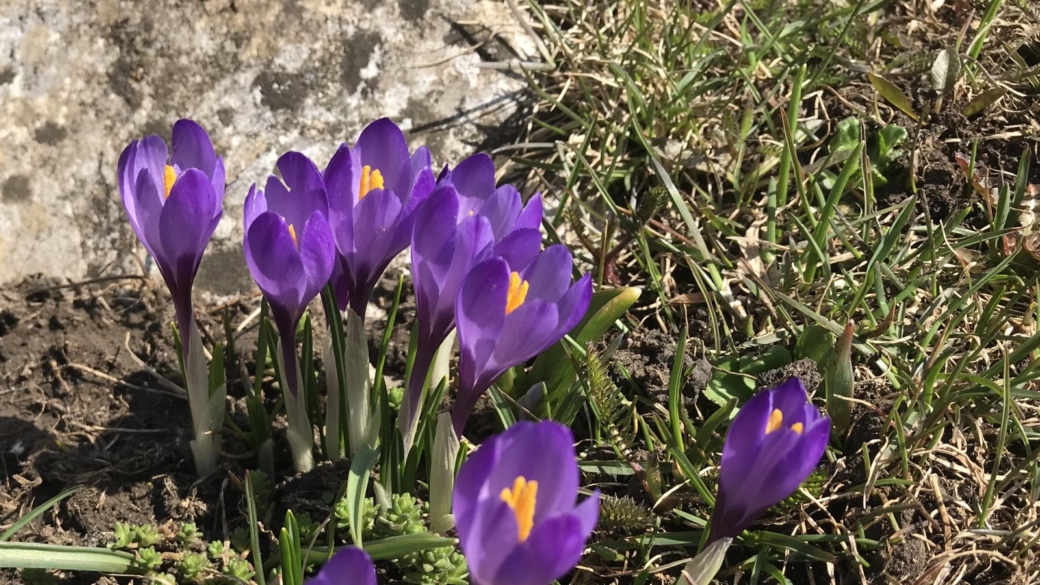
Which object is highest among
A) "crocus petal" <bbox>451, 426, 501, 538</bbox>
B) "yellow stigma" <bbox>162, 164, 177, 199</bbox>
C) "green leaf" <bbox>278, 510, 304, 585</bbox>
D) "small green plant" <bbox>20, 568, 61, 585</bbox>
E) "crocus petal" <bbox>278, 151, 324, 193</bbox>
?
"yellow stigma" <bbox>162, 164, 177, 199</bbox>

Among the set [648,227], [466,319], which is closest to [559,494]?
[466,319]

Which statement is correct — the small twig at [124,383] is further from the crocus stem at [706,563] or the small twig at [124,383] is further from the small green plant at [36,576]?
the crocus stem at [706,563]

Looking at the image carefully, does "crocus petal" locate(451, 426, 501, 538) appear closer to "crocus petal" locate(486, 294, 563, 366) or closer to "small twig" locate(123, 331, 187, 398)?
"crocus petal" locate(486, 294, 563, 366)

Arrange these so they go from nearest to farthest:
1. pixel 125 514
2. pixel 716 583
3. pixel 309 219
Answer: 1. pixel 309 219
2. pixel 716 583
3. pixel 125 514

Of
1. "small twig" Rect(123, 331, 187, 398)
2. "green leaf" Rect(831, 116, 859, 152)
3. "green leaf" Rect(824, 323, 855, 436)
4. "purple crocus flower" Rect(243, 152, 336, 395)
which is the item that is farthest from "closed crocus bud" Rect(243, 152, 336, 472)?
"green leaf" Rect(831, 116, 859, 152)

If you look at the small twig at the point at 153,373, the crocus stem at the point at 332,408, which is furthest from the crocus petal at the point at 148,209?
the small twig at the point at 153,373

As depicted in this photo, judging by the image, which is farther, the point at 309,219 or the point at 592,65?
the point at 592,65

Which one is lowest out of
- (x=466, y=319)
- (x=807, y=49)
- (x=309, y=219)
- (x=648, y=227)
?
(x=648, y=227)

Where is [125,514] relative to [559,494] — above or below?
below

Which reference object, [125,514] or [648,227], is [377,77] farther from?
[125,514]
